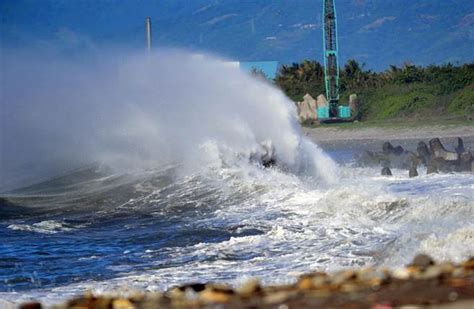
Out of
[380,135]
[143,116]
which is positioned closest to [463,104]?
[380,135]

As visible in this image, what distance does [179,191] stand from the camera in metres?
28.5

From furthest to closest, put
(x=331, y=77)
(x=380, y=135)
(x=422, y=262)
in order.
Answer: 1. (x=331, y=77)
2. (x=380, y=135)
3. (x=422, y=262)

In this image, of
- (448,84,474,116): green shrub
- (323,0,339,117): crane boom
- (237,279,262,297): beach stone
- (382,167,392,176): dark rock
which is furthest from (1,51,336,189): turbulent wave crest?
(323,0,339,117): crane boom

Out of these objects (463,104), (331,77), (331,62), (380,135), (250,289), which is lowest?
(250,289)

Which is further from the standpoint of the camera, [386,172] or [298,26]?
[298,26]

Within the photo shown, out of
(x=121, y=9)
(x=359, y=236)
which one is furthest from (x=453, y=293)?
(x=121, y=9)

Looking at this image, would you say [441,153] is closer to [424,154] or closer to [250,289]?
[424,154]

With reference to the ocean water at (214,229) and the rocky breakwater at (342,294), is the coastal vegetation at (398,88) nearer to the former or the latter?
the ocean water at (214,229)

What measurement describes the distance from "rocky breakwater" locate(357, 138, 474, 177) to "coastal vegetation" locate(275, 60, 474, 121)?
69.6 feet

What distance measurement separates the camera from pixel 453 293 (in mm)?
7930

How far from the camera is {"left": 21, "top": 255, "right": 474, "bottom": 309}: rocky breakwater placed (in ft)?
25.6

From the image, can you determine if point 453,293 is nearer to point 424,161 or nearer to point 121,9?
point 424,161

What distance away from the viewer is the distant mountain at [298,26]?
103m

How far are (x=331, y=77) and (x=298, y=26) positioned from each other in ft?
221
